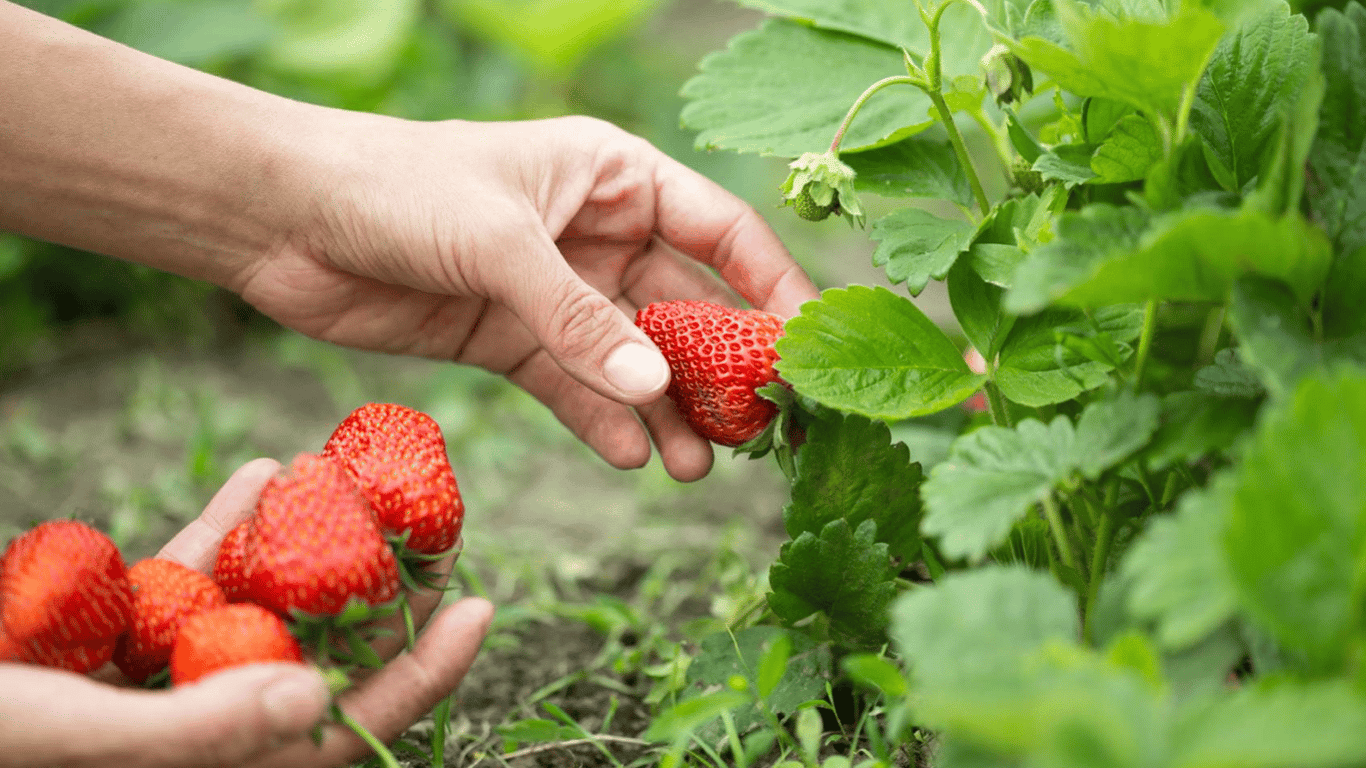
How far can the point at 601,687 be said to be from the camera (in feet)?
5.37

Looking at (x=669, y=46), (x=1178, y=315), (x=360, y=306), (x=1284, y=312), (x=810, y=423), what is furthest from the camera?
(x=669, y=46)

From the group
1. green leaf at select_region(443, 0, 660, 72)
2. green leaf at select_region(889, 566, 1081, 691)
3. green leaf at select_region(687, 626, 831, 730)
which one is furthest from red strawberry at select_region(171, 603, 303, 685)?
green leaf at select_region(443, 0, 660, 72)

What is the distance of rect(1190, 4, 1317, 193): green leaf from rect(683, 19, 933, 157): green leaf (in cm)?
38

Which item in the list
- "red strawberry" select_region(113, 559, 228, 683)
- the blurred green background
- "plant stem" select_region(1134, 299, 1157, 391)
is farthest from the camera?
the blurred green background

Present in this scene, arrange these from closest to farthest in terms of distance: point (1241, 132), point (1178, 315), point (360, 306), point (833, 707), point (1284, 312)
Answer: point (1284, 312) → point (1241, 132) → point (833, 707) → point (1178, 315) → point (360, 306)

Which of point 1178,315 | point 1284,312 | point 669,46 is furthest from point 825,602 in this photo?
point 669,46

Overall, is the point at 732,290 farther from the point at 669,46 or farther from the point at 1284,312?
the point at 669,46

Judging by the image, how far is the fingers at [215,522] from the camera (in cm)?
134

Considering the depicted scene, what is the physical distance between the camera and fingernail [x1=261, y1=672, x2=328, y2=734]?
913 millimetres

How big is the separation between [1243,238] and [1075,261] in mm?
122

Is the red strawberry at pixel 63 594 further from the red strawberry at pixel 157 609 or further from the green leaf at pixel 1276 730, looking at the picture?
the green leaf at pixel 1276 730

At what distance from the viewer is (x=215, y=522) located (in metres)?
1.37

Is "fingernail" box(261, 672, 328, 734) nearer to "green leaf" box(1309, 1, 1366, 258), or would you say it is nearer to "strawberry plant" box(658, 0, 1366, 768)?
"strawberry plant" box(658, 0, 1366, 768)

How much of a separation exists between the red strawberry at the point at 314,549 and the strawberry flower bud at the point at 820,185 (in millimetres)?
604
